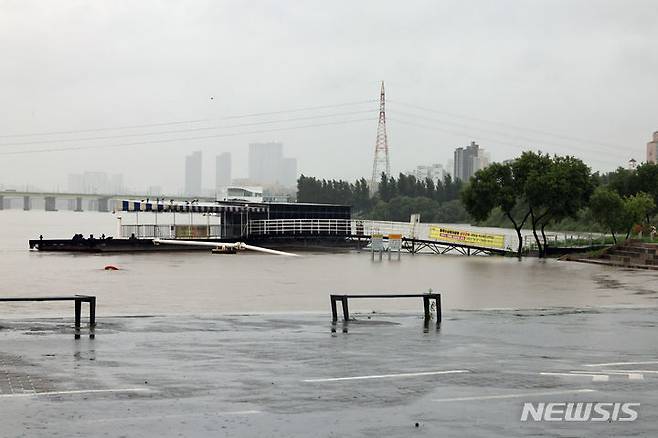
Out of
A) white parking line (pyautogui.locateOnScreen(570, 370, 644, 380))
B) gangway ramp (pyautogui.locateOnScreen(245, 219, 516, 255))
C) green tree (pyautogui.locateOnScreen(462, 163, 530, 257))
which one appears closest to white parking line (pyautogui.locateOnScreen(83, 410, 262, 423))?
white parking line (pyautogui.locateOnScreen(570, 370, 644, 380))

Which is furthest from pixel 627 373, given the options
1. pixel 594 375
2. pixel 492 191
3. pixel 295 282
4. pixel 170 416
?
pixel 492 191

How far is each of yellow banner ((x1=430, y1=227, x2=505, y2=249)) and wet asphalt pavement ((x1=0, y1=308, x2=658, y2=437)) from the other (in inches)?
2202

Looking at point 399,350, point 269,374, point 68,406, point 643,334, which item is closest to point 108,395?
point 68,406

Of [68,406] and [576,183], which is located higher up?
[576,183]

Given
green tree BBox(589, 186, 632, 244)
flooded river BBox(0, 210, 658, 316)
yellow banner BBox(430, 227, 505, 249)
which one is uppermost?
green tree BBox(589, 186, 632, 244)

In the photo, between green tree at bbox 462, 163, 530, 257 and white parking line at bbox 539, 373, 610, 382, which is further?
green tree at bbox 462, 163, 530, 257

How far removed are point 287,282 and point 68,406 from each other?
33.2 meters

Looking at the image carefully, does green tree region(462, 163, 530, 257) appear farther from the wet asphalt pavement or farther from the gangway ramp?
the wet asphalt pavement

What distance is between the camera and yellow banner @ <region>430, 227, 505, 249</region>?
78.2 meters

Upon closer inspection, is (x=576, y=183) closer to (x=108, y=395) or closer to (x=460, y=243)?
(x=460, y=243)

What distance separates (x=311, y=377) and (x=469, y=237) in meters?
67.8

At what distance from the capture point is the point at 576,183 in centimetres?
7125

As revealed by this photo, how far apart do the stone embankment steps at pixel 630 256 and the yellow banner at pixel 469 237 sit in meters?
15.3

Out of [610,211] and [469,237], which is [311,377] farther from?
[469,237]
